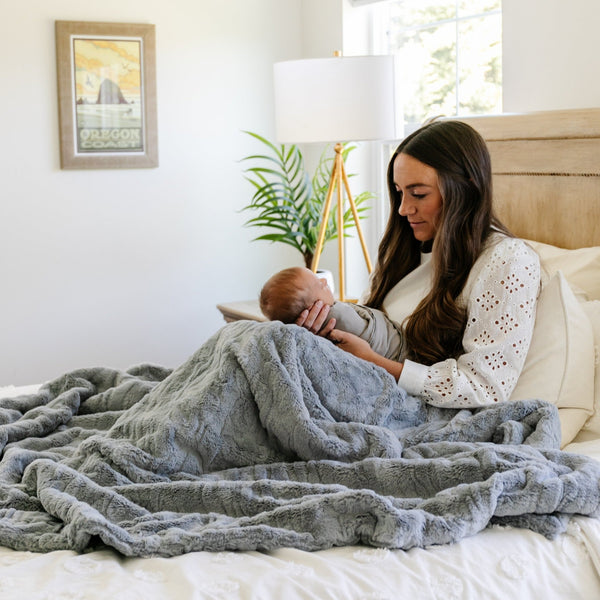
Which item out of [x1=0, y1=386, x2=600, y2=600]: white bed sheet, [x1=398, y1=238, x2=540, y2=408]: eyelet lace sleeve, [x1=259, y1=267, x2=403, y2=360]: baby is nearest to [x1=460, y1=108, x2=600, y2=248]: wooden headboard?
[x1=398, y1=238, x2=540, y2=408]: eyelet lace sleeve

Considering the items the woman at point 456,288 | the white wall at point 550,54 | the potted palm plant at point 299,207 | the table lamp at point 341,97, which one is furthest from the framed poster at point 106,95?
the woman at point 456,288

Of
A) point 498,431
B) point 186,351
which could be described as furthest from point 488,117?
point 186,351

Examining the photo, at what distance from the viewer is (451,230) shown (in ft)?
7.18

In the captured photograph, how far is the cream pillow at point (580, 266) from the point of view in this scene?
2.40 metres

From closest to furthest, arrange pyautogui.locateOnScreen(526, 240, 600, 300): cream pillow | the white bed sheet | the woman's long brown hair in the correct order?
1. the white bed sheet
2. the woman's long brown hair
3. pyautogui.locateOnScreen(526, 240, 600, 300): cream pillow

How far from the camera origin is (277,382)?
1.79 m

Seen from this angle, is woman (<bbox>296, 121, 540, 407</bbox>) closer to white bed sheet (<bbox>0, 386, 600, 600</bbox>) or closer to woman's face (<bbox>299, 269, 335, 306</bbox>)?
woman's face (<bbox>299, 269, 335, 306</bbox>)

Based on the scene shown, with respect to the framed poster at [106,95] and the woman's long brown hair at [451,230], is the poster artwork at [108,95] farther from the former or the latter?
the woman's long brown hair at [451,230]

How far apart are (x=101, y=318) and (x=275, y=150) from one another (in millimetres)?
1050

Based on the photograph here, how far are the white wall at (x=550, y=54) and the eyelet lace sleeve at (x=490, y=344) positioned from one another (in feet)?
3.19

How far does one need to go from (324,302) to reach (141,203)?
2.08 meters

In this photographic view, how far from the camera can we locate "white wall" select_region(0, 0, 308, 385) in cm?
389

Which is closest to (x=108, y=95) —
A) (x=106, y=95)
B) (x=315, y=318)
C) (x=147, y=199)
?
(x=106, y=95)

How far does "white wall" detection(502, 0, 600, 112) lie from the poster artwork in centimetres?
166
